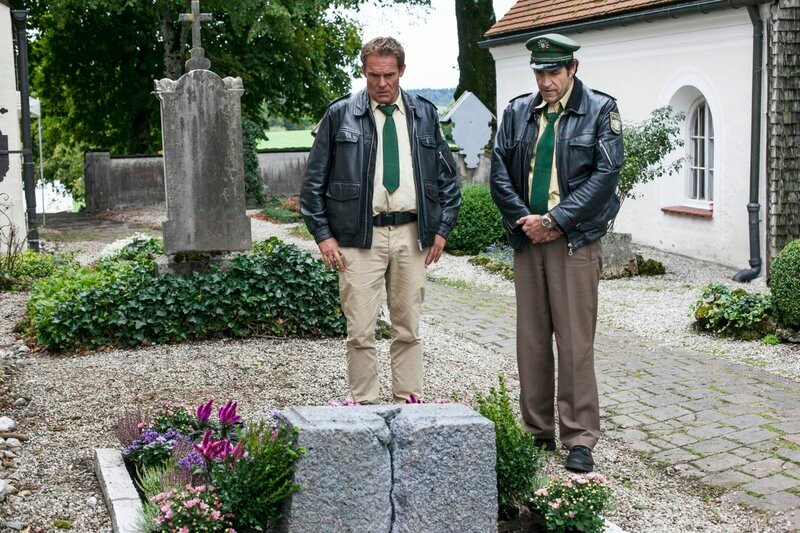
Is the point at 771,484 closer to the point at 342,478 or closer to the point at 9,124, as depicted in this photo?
the point at 342,478

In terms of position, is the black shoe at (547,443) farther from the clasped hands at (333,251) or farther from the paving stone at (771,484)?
the clasped hands at (333,251)

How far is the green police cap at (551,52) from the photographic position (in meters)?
5.20

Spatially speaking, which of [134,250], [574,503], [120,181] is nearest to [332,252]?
[574,503]

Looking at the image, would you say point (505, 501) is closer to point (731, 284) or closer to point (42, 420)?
point (42, 420)

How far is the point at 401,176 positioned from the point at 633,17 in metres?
10.5

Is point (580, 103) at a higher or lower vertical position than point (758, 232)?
higher

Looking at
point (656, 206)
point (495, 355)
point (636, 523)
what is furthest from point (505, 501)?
point (656, 206)

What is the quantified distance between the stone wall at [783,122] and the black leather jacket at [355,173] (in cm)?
823

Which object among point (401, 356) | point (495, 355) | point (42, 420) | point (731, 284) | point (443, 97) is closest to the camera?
point (401, 356)

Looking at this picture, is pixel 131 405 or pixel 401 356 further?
pixel 131 405

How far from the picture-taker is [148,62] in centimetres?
2695

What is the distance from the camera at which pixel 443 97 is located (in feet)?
117

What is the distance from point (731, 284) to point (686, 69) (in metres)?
3.58

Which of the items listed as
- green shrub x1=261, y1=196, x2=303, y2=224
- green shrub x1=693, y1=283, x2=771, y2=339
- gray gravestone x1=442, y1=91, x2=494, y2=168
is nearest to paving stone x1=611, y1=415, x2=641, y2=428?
green shrub x1=693, y1=283, x2=771, y2=339
